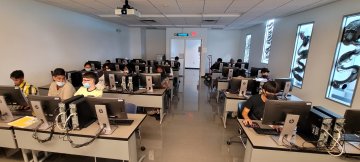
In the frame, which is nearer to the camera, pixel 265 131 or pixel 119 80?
pixel 265 131

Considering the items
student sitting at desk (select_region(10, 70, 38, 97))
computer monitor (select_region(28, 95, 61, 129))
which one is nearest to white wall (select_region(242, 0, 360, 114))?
computer monitor (select_region(28, 95, 61, 129))

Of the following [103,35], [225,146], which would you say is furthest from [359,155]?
[103,35]

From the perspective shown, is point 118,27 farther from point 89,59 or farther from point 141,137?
point 141,137

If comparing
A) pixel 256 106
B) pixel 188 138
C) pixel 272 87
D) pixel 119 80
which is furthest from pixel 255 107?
pixel 119 80

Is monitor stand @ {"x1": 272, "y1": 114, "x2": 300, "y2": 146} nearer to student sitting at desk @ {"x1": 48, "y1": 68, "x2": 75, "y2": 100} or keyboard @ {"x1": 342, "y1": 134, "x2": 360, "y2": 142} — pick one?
keyboard @ {"x1": 342, "y1": 134, "x2": 360, "y2": 142}

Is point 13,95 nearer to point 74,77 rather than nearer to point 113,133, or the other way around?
point 113,133

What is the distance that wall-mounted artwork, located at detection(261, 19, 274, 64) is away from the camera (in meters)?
7.26

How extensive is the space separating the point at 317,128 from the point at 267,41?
6608 millimetres

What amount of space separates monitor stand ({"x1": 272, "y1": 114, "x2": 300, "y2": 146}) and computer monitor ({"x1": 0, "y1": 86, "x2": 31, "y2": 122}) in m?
3.29

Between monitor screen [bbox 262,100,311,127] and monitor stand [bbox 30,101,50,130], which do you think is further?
monitor stand [bbox 30,101,50,130]

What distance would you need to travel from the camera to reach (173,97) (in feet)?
20.1

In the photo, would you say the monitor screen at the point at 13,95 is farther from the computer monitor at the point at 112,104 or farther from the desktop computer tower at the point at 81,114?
the computer monitor at the point at 112,104

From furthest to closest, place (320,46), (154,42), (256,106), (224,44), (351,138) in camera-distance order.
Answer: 1. (154,42)
2. (224,44)
3. (320,46)
4. (256,106)
5. (351,138)

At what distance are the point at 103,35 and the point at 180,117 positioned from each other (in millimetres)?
5580
